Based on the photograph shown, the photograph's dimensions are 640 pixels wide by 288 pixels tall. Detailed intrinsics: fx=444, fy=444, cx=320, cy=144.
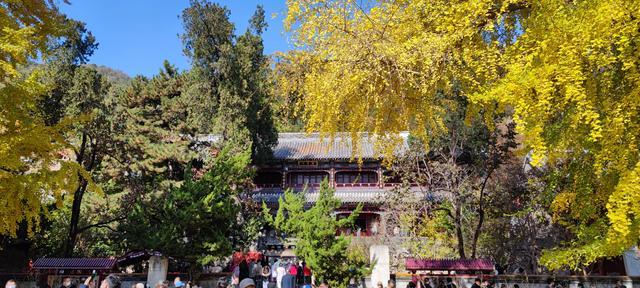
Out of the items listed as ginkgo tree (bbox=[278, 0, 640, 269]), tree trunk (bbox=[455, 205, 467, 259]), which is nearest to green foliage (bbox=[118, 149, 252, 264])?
ginkgo tree (bbox=[278, 0, 640, 269])

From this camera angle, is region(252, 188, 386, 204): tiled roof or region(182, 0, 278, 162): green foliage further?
region(252, 188, 386, 204): tiled roof

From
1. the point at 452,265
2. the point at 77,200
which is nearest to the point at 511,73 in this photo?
the point at 452,265

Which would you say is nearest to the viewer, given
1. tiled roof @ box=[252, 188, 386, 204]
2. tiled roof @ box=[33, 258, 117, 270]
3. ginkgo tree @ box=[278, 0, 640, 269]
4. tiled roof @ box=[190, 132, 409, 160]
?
ginkgo tree @ box=[278, 0, 640, 269]

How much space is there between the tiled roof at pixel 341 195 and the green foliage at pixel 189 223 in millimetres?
14610

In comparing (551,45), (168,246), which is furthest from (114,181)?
(551,45)

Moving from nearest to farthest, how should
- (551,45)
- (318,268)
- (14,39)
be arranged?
1. (551,45)
2. (14,39)
3. (318,268)

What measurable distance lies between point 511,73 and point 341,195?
24.9m

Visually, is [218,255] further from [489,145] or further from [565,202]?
[489,145]

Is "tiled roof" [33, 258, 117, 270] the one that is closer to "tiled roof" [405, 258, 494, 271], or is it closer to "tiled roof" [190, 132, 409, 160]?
"tiled roof" [405, 258, 494, 271]

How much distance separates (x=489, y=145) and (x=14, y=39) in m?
17.5

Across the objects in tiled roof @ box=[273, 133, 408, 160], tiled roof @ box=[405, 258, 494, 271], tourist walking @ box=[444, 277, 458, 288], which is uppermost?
tiled roof @ box=[273, 133, 408, 160]

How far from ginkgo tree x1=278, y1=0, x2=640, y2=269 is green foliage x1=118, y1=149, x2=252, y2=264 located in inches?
303

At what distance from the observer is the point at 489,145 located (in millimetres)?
19500

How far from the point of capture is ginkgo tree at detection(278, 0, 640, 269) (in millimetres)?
5344
